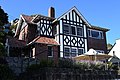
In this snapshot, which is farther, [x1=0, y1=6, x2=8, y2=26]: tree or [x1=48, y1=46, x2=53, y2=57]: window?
[x1=48, y1=46, x2=53, y2=57]: window

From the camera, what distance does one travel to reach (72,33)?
32969mm

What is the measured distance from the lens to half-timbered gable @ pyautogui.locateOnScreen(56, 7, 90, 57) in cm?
3175

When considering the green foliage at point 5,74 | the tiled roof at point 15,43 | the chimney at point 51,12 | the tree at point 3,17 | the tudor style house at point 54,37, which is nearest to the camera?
the green foliage at point 5,74

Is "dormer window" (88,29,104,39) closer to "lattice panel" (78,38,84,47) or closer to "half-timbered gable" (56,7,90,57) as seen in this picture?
"half-timbered gable" (56,7,90,57)

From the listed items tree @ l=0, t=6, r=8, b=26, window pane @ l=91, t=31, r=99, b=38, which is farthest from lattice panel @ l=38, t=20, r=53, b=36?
tree @ l=0, t=6, r=8, b=26

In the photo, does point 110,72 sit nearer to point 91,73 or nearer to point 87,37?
point 91,73

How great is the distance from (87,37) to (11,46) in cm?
1139

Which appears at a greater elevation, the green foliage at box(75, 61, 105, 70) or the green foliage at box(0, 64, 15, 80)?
the green foliage at box(75, 61, 105, 70)

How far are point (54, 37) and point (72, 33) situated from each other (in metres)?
2.60

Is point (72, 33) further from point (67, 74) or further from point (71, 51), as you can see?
point (67, 74)

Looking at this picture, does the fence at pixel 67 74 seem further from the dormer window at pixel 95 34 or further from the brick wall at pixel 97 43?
the dormer window at pixel 95 34

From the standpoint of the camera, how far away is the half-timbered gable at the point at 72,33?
104 ft

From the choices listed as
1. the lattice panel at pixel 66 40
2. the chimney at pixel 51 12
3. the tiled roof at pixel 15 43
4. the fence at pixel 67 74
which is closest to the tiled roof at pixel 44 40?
the lattice panel at pixel 66 40

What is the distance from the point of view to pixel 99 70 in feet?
70.5
